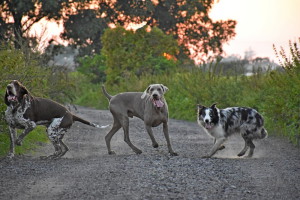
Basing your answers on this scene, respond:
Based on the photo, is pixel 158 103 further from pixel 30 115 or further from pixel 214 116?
pixel 30 115

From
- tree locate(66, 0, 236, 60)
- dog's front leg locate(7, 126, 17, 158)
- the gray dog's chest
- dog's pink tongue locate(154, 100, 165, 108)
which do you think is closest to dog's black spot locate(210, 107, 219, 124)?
dog's pink tongue locate(154, 100, 165, 108)

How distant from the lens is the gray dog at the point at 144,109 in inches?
434

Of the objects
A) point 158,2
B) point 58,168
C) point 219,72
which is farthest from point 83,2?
point 58,168

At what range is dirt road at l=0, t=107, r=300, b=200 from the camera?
7.11 m

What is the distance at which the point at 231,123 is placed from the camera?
11445 mm

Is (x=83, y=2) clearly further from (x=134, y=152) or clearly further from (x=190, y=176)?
(x=190, y=176)

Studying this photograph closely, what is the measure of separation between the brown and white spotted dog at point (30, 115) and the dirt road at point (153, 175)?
1.40 ft

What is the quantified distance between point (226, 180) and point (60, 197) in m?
2.46

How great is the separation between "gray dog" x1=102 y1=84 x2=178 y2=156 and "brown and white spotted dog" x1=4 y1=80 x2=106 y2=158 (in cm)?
110

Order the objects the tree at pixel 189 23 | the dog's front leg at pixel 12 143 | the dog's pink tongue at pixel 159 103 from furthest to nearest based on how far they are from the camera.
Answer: the tree at pixel 189 23 < the dog's pink tongue at pixel 159 103 < the dog's front leg at pixel 12 143

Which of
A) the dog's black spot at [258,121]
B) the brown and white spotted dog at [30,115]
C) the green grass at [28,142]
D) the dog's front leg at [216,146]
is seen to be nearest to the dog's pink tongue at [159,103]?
the dog's front leg at [216,146]

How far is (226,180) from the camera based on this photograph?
8.09 metres

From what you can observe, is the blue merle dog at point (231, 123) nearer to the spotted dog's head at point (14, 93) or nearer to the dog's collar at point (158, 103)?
the dog's collar at point (158, 103)

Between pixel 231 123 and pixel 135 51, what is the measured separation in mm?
22334
